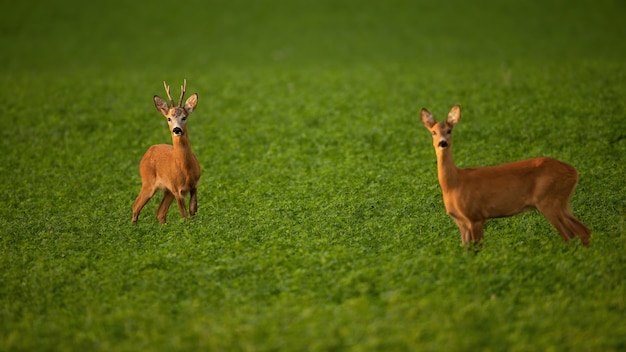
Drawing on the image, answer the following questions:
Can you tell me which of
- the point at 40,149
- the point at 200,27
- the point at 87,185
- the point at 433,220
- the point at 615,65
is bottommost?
the point at 433,220

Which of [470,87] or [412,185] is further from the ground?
[470,87]

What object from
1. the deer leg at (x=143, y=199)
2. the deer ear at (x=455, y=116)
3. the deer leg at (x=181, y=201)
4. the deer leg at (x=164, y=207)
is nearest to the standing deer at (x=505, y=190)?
the deer ear at (x=455, y=116)

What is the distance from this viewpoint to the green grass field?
6.98 metres

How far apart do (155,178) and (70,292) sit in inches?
95.6

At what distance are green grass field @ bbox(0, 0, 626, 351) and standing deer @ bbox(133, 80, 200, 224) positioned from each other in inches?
13.8

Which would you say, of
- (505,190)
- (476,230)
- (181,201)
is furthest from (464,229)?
(181,201)

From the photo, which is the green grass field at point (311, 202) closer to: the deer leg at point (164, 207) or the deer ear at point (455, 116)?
the deer leg at point (164, 207)

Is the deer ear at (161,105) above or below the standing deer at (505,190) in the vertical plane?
above

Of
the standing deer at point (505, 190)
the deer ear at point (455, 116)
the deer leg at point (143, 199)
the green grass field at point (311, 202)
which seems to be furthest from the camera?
the deer leg at point (143, 199)

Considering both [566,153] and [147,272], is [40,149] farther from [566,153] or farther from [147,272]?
[566,153]

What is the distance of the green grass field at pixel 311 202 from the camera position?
22.9ft

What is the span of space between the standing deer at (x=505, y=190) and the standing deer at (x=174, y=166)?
3290 mm

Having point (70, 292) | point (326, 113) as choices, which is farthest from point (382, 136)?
point (70, 292)

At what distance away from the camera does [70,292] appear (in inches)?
→ 316
